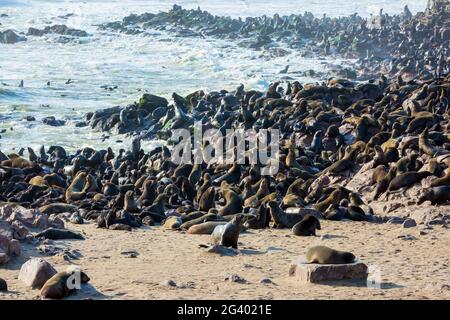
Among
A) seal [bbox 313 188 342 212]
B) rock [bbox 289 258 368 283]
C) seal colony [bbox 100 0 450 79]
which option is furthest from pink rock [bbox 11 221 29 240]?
seal colony [bbox 100 0 450 79]

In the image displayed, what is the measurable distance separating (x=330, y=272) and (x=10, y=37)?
127ft

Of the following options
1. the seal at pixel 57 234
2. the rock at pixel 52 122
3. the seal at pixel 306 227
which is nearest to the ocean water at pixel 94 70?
the rock at pixel 52 122

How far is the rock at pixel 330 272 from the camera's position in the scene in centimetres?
805

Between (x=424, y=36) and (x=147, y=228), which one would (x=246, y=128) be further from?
(x=424, y=36)

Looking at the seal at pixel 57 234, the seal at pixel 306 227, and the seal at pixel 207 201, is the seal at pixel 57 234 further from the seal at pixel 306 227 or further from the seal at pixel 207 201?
the seal at pixel 207 201

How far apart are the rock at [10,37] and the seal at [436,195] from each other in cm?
3440

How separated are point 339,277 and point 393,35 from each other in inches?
1329

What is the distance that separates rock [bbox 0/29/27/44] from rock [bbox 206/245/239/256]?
117 feet

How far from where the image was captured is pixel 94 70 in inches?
1385

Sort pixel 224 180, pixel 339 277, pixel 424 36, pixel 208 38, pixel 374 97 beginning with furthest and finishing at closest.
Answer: pixel 208 38
pixel 424 36
pixel 374 97
pixel 224 180
pixel 339 277

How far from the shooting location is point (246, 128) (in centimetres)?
1970
